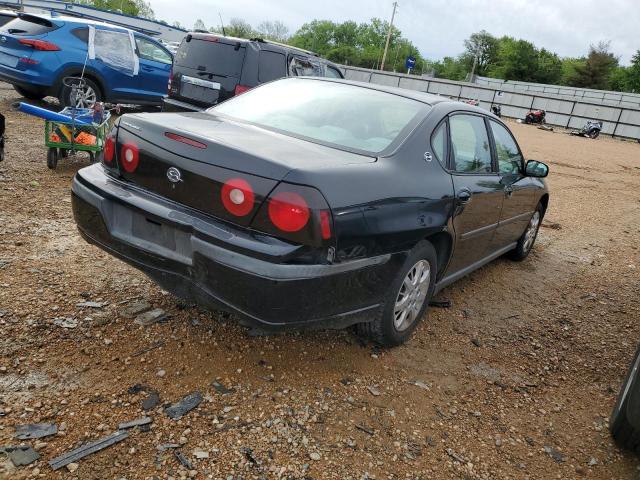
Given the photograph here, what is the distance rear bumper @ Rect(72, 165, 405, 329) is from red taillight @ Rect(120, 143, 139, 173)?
0.36 feet

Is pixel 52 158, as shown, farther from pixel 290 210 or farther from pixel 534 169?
pixel 534 169

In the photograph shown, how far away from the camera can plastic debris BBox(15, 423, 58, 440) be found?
2121 millimetres

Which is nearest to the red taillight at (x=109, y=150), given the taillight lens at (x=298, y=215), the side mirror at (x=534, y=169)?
the taillight lens at (x=298, y=215)

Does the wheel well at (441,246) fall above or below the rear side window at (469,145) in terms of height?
below

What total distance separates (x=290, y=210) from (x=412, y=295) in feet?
4.26

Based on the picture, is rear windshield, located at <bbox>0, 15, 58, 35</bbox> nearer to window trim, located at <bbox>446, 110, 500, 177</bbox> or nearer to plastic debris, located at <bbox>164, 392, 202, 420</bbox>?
window trim, located at <bbox>446, 110, 500, 177</bbox>

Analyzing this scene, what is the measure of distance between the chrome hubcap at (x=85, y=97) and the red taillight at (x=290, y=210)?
322 inches

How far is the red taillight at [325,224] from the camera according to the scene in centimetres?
226

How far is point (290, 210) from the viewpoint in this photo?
2240 mm

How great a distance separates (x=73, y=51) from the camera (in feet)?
29.4

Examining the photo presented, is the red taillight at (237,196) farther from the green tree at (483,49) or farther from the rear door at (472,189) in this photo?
the green tree at (483,49)

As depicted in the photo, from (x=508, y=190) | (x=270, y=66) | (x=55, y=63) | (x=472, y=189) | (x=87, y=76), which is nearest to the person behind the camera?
(x=472, y=189)

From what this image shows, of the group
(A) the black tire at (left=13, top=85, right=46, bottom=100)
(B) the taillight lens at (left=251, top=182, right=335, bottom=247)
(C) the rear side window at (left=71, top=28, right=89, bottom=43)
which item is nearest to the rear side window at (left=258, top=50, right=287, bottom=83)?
(C) the rear side window at (left=71, top=28, right=89, bottom=43)

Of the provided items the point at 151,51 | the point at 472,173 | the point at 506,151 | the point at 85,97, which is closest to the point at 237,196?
the point at 472,173
